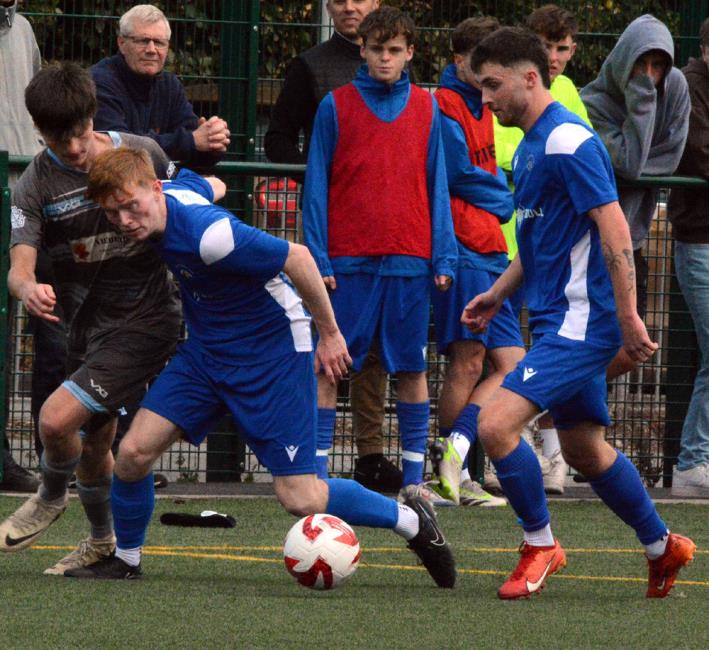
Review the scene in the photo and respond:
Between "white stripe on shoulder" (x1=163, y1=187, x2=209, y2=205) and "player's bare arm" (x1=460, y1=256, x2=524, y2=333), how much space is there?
43.7 inches

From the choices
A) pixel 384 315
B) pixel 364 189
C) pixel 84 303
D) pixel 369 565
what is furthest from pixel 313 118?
pixel 369 565

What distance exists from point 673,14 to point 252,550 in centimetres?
454

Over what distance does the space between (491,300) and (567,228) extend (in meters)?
0.52

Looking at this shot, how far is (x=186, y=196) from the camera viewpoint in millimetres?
6016

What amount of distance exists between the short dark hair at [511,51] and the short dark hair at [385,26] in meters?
2.00

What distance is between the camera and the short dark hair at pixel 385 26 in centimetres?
820

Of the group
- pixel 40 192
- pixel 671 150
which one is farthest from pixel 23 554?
pixel 671 150

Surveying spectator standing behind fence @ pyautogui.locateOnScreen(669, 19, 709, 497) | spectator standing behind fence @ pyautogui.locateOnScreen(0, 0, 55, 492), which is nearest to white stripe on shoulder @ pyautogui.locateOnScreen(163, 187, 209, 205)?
spectator standing behind fence @ pyautogui.locateOnScreen(0, 0, 55, 492)

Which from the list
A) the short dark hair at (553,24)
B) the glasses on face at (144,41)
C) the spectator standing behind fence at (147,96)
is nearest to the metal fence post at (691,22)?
the short dark hair at (553,24)

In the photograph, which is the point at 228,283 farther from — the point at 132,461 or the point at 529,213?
the point at 529,213

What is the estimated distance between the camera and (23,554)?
703cm

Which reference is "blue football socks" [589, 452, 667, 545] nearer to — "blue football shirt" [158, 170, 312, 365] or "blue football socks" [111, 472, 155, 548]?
"blue football shirt" [158, 170, 312, 365]

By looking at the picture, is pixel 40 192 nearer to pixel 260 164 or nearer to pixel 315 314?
pixel 315 314

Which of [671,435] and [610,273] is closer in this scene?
[610,273]
